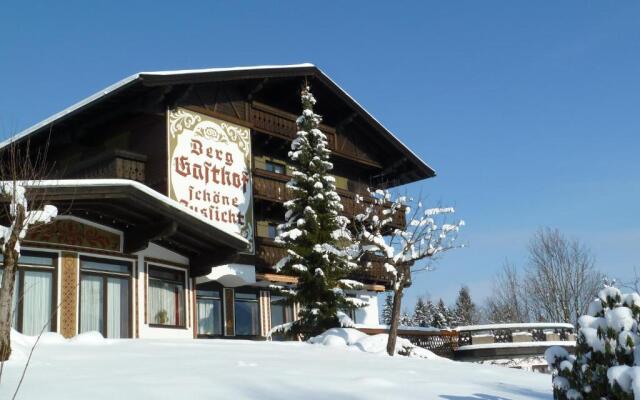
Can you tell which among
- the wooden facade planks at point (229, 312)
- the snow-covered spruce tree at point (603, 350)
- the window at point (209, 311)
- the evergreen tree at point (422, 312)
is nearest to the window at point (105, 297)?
the window at point (209, 311)

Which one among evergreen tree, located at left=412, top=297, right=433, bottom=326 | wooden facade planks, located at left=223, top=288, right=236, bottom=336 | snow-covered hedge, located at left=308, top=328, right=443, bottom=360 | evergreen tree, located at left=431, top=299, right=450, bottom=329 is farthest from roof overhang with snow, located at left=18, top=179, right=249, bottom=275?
evergreen tree, located at left=412, top=297, right=433, bottom=326

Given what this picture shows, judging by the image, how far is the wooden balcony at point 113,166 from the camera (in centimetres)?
2125

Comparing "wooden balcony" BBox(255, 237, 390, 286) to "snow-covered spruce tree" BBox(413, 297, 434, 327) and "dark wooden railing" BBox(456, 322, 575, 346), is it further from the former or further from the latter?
"snow-covered spruce tree" BBox(413, 297, 434, 327)

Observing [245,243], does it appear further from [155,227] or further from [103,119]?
[103,119]

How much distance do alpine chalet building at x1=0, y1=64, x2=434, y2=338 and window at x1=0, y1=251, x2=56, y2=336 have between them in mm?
27

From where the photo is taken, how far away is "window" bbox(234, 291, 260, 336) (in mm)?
24725

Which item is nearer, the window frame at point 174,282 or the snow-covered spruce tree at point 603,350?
the snow-covered spruce tree at point 603,350

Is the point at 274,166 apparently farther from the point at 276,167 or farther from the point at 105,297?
the point at 105,297

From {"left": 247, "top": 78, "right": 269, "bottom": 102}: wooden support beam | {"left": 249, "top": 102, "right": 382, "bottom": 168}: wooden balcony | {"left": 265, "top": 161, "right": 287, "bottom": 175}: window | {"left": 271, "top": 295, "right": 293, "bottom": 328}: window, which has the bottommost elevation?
{"left": 271, "top": 295, "right": 293, "bottom": 328}: window

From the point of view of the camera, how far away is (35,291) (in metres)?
16.1

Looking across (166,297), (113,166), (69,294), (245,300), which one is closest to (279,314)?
(245,300)

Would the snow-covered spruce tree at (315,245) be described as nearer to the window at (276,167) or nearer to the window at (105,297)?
the window at (276,167)

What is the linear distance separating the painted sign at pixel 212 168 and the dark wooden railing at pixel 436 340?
7100mm

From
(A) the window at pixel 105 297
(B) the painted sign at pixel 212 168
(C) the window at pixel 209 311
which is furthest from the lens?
(C) the window at pixel 209 311
